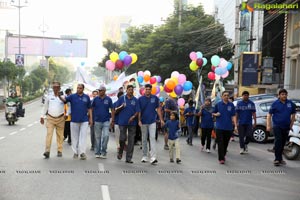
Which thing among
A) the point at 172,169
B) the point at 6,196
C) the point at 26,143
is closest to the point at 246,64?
the point at 26,143

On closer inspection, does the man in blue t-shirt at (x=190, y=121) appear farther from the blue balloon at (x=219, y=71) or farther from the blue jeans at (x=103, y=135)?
the blue jeans at (x=103, y=135)

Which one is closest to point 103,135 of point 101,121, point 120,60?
point 101,121

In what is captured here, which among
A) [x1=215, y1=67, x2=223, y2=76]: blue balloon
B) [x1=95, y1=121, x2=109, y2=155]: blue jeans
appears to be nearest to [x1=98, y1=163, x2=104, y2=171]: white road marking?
[x1=95, y1=121, x2=109, y2=155]: blue jeans

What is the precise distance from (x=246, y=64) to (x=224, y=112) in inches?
905

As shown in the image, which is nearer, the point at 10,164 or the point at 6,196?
the point at 6,196

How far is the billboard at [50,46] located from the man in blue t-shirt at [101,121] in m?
48.0

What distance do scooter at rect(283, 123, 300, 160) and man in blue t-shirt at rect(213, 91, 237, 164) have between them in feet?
4.95

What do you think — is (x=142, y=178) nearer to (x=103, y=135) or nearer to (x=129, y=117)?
(x=129, y=117)

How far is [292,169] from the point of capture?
10594 millimetres

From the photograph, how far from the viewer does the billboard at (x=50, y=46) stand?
59156 millimetres

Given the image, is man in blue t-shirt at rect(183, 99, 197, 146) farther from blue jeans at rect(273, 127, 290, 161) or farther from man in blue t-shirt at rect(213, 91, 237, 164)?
blue jeans at rect(273, 127, 290, 161)

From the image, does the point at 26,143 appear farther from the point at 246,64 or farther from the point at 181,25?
the point at 181,25

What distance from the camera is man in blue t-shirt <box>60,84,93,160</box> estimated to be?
11109 millimetres

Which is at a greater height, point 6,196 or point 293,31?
point 293,31
